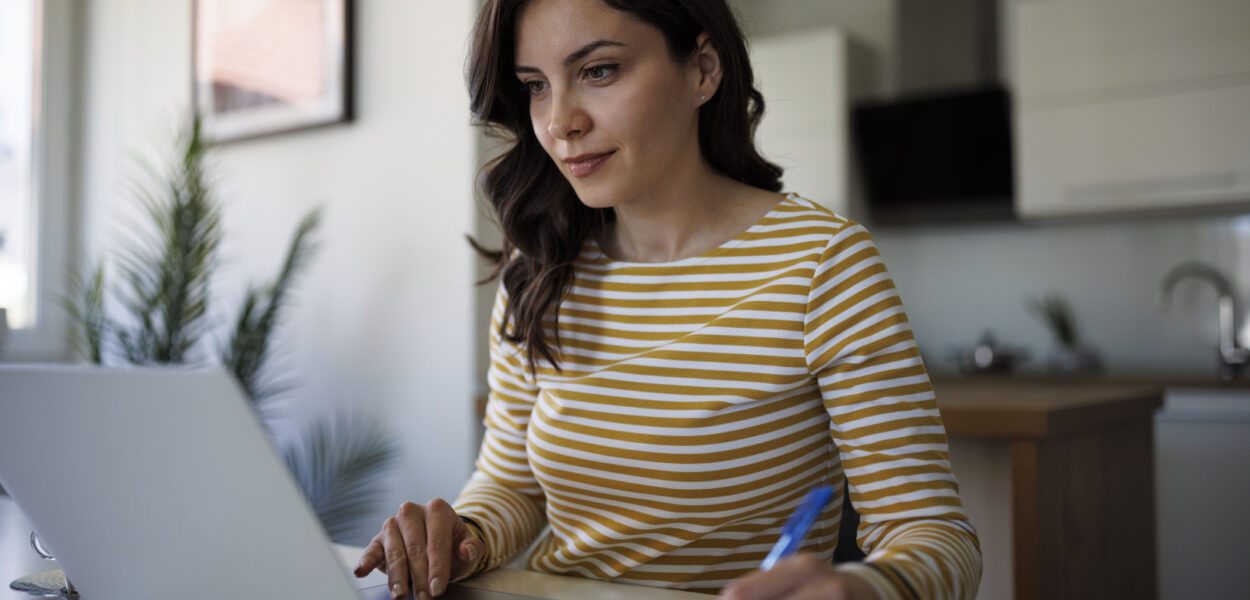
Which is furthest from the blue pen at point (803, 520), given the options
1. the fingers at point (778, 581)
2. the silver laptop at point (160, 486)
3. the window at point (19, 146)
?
the window at point (19, 146)

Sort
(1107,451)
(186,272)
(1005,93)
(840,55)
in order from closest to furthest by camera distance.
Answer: (1107,451), (186,272), (1005,93), (840,55)

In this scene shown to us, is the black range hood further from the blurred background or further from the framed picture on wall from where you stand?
the framed picture on wall

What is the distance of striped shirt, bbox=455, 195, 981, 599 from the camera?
928mm

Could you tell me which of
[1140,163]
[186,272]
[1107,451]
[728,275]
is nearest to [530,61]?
[728,275]

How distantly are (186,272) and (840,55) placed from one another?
2566mm

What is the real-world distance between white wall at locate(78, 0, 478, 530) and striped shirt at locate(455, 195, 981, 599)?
4.19ft

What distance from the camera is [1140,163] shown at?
3.40 meters

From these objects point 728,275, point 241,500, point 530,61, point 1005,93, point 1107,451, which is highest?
point 1005,93

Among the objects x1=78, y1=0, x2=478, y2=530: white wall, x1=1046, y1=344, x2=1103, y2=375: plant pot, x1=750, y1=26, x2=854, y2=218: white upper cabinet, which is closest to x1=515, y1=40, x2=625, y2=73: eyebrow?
x1=78, y1=0, x2=478, y2=530: white wall

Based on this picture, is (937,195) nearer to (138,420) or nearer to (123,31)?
(123,31)

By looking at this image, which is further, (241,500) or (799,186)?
(799,186)

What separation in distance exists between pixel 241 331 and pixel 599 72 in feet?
5.99

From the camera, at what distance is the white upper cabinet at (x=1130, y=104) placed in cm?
326

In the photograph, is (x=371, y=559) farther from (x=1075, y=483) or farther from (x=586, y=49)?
(x=1075, y=483)
